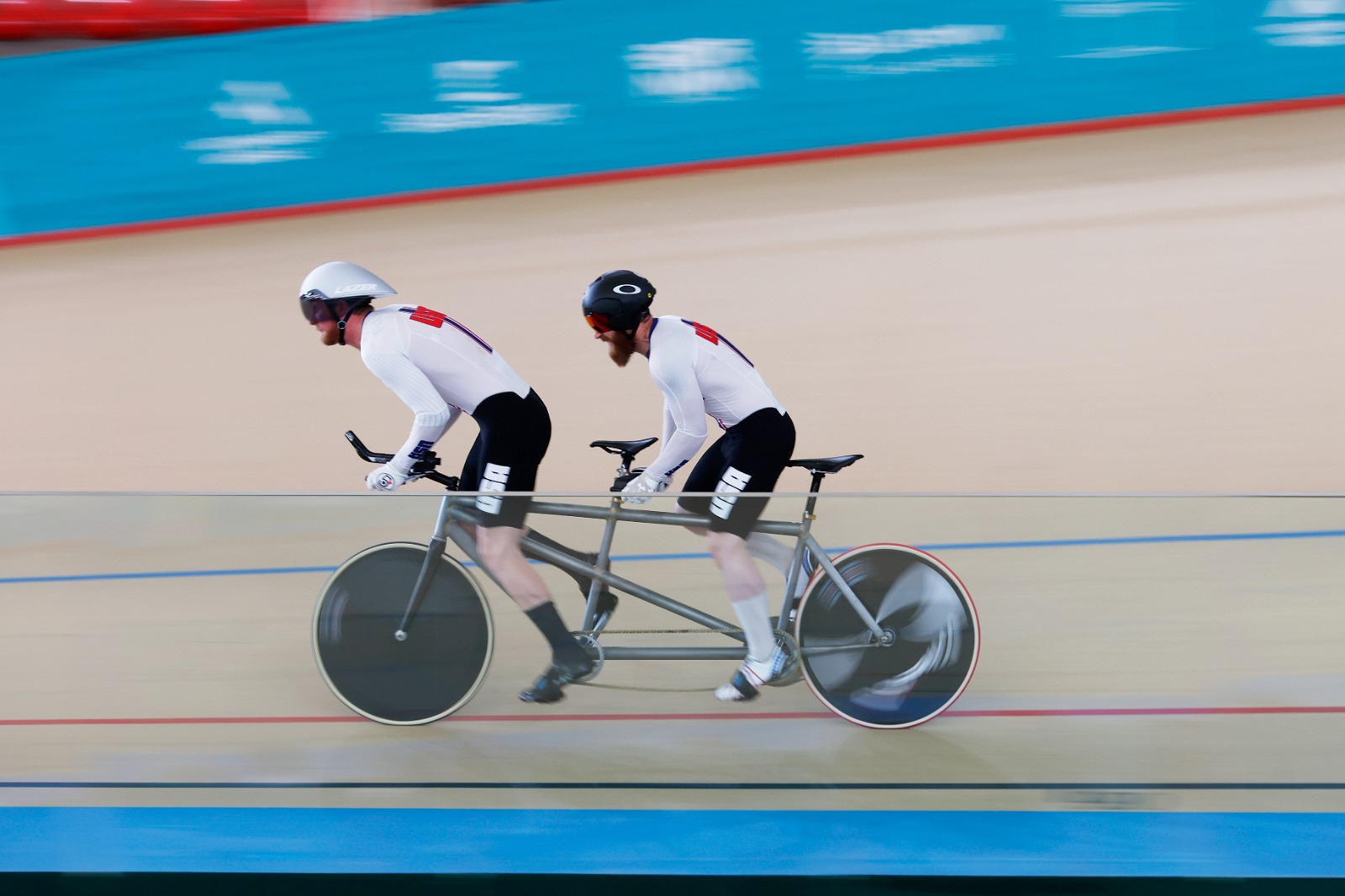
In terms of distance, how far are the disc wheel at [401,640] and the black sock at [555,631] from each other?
3.3 inches

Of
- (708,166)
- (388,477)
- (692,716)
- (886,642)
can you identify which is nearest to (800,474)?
(708,166)

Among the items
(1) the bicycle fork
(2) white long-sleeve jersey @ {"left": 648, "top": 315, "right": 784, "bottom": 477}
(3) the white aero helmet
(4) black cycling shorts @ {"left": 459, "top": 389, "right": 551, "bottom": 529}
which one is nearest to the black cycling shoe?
(1) the bicycle fork

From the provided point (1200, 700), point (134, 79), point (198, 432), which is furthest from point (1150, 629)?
point (134, 79)

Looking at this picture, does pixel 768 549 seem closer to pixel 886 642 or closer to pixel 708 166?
pixel 886 642

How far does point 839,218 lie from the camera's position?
5.53m

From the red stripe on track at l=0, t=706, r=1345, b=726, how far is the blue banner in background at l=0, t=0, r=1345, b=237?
162 inches

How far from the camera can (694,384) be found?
2.52 m

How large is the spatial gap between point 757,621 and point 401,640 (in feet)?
2.17

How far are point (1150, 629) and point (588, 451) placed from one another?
10.8ft

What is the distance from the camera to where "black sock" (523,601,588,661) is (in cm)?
205

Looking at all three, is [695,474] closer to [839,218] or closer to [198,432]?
[839,218]

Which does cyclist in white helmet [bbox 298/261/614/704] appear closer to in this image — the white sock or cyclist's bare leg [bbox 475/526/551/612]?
cyclist's bare leg [bbox 475/526/551/612]

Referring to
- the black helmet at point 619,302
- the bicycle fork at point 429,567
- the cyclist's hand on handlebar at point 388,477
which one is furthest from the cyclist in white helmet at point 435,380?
the bicycle fork at point 429,567

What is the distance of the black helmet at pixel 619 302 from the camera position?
2561 mm
